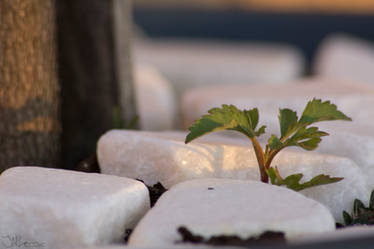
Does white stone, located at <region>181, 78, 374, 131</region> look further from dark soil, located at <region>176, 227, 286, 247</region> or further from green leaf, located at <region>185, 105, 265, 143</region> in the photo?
dark soil, located at <region>176, 227, 286, 247</region>

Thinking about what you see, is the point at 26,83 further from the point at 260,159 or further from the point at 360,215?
the point at 360,215

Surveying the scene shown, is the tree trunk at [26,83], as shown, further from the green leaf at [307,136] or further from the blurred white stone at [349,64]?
the blurred white stone at [349,64]

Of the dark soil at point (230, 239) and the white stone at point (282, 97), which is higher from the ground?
the white stone at point (282, 97)

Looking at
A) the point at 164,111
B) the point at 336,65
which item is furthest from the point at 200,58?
the point at 164,111

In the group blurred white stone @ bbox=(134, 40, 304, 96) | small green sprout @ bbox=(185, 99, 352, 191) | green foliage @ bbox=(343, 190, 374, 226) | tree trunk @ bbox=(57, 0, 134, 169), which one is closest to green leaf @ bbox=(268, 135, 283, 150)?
small green sprout @ bbox=(185, 99, 352, 191)

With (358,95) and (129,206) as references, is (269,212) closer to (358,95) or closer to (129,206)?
(129,206)

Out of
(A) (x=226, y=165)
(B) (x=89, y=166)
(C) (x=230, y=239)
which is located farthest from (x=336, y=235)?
(B) (x=89, y=166)

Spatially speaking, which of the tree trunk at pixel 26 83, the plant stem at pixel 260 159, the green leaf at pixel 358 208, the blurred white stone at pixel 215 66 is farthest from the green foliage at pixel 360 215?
the blurred white stone at pixel 215 66
